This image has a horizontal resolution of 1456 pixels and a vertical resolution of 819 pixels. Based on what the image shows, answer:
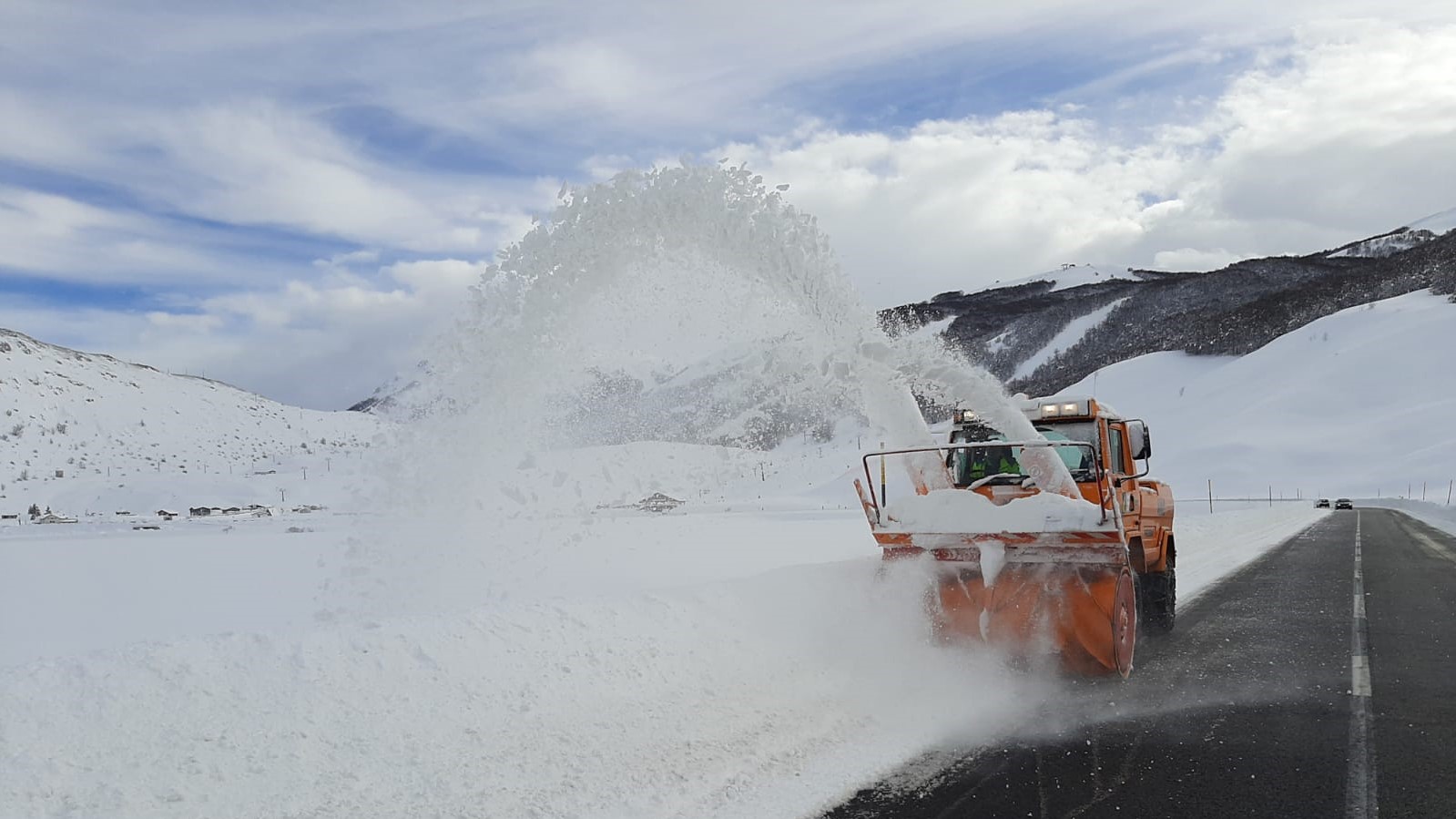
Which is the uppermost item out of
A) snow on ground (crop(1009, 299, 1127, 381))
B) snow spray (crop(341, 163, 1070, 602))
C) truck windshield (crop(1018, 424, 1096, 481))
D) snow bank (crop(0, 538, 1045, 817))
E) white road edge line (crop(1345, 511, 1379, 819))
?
snow on ground (crop(1009, 299, 1127, 381))

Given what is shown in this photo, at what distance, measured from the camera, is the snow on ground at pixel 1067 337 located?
549 ft

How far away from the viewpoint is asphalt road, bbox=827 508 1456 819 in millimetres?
4414

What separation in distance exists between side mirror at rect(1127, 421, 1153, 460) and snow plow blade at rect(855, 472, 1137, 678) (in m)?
1.78

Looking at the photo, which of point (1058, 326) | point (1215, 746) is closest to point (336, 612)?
point (1215, 746)

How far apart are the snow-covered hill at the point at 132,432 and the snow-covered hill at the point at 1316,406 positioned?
5930 centimetres

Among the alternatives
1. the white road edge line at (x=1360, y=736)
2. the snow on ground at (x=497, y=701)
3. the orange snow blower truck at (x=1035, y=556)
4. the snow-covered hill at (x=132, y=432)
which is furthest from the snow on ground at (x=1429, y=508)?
the snow-covered hill at (x=132, y=432)

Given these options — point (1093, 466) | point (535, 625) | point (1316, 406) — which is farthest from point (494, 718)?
point (1316, 406)

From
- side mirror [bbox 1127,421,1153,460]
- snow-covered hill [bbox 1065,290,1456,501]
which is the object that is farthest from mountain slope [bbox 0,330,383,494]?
snow-covered hill [bbox 1065,290,1456,501]

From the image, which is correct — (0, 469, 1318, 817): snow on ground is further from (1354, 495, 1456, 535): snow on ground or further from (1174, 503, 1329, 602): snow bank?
(1354, 495, 1456, 535): snow on ground

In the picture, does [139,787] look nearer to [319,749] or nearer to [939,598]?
[319,749]

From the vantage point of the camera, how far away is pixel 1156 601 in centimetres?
914

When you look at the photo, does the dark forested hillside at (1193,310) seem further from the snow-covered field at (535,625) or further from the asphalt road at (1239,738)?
the snow-covered field at (535,625)

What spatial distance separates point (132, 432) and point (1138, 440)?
39.7 meters

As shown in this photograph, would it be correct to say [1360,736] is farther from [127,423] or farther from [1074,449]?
[127,423]
